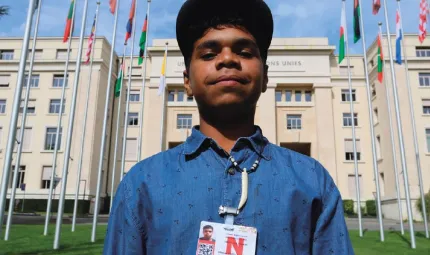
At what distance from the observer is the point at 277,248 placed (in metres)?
1.16

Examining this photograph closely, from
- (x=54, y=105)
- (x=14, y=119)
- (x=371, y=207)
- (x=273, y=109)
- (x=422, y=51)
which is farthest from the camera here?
(x=54, y=105)

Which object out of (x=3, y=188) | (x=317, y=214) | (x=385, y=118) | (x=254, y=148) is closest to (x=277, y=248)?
(x=317, y=214)

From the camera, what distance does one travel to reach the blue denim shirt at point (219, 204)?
1170 millimetres

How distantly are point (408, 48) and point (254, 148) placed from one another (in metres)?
35.3

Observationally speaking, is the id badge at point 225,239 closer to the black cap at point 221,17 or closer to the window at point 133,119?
the black cap at point 221,17

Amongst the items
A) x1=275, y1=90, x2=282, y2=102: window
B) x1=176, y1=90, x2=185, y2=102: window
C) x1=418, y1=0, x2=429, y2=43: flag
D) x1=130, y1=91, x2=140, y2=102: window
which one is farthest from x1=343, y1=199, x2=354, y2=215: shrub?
x1=130, y1=91, x2=140, y2=102: window

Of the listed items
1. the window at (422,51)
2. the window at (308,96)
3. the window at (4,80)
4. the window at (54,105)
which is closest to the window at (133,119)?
the window at (54,105)

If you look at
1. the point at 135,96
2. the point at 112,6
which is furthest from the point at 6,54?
the point at 112,6

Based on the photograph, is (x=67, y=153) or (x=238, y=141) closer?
(x=238, y=141)

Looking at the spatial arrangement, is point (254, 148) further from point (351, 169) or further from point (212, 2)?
point (351, 169)

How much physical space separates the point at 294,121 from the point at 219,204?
33.6 metres

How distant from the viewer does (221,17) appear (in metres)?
1.40

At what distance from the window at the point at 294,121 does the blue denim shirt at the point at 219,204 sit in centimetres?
3302

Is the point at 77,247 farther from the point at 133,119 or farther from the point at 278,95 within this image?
the point at 278,95
